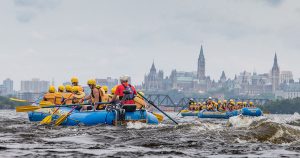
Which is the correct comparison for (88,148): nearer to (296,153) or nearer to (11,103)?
(296,153)

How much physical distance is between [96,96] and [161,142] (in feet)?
29.0

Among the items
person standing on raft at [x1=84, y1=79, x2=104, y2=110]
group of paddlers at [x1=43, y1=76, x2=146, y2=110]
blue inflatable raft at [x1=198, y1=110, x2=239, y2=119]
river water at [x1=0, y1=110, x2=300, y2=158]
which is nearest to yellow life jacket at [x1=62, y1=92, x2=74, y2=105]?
group of paddlers at [x1=43, y1=76, x2=146, y2=110]

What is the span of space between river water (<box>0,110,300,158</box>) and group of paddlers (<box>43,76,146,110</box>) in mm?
2085

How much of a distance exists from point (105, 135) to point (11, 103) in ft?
575

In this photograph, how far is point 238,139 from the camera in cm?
1742

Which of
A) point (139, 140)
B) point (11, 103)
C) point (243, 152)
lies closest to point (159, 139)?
point (139, 140)

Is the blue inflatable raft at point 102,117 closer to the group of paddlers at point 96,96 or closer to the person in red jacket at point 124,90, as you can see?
the group of paddlers at point 96,96

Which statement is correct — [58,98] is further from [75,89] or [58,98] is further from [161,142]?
[161,142]

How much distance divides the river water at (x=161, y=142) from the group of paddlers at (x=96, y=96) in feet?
6.84

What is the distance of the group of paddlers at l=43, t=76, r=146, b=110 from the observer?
2344cm

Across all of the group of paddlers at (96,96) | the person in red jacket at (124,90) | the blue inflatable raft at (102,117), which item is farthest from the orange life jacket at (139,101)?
the person in red jacket at (124,90)

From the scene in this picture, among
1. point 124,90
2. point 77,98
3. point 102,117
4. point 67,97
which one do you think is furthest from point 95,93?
point 67,97

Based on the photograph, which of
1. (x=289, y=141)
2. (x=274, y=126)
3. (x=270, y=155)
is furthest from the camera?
(x=274, y=126)

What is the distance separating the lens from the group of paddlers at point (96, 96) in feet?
76.9
